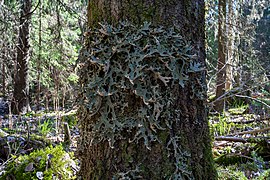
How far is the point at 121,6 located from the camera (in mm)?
1283

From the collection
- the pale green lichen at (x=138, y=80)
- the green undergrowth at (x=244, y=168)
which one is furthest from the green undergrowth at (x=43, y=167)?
the green undergrowth at (x=244, y=168)

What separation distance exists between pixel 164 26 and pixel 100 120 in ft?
1.63

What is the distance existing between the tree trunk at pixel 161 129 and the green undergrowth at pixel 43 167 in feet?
2.13

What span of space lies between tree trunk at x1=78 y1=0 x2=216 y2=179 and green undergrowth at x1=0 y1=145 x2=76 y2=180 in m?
0.65

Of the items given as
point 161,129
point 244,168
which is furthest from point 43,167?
point 244,168

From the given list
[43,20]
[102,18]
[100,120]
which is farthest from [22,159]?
[43,20]

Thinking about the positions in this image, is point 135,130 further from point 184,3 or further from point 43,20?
point 43,20

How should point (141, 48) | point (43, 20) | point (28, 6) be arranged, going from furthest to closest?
point (43, 20) → point (28, 6) → point (141, 48)

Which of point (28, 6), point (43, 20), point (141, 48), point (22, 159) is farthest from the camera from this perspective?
point (43, 20)

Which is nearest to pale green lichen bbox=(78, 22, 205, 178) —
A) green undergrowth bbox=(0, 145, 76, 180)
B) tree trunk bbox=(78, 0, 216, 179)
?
tree trunk bbox=(78, 0, 216, 179)

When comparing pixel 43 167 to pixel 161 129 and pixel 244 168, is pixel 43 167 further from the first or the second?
pixel 244 168

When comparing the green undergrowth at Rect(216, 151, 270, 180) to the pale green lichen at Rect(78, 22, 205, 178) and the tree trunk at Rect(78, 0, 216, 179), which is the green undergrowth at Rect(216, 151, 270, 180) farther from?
the pale green lichen at Rect(78, 22, 205, 178)

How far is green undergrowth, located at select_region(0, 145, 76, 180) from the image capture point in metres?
1.93

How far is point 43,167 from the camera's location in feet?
6.45
